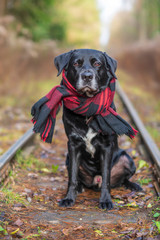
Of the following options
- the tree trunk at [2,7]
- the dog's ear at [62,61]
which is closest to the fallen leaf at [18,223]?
the dog's ear at [62,61]

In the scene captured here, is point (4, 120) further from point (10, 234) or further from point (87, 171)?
point (10, 234)

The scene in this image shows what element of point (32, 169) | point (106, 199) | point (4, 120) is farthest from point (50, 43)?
point (106, 199)

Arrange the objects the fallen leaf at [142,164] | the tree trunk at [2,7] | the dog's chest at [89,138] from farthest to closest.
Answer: the tree trunk at [2,7] → the fallen leaf at [142,164] → the dog's chest at [89,138]

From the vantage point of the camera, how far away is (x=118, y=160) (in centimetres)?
411

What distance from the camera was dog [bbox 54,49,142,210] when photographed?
11.7 feet

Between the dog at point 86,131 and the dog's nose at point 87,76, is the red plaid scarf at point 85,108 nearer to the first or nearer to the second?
the dog at point 86,131

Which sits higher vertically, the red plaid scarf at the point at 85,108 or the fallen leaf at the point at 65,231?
the red plaid scarf at the point at 85,108

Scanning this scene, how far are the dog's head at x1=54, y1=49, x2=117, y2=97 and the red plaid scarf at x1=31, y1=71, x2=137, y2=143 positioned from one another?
68mm

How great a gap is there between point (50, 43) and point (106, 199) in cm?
1480

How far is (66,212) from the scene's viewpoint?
3471 mm

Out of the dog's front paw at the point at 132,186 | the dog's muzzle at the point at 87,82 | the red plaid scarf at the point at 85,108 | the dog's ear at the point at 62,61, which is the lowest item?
the dog's front paw at the point at 132,186

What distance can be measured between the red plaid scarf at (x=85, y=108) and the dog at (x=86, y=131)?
6cm

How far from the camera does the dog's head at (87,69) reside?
3492 mm

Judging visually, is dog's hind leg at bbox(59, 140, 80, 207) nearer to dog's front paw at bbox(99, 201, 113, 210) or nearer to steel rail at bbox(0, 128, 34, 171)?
dog's front paw at bbox(99, 201, 113, 210)
